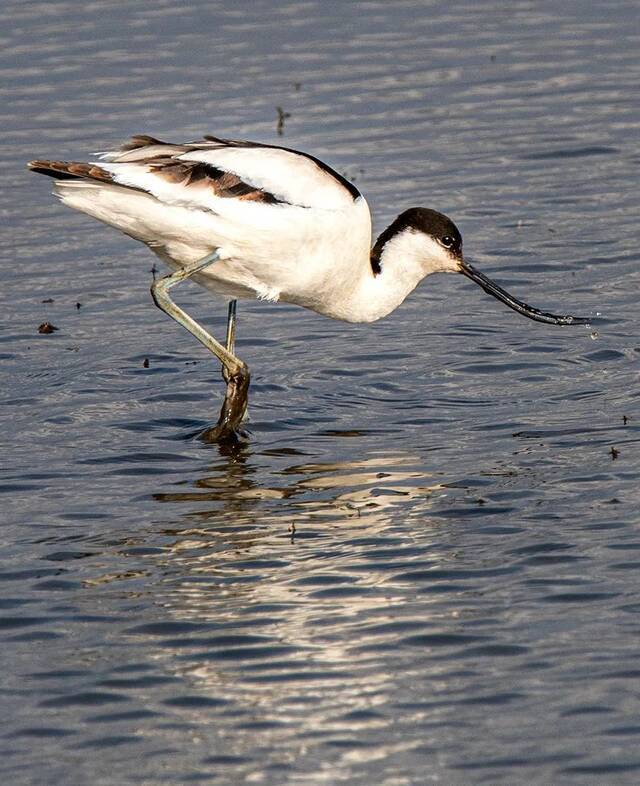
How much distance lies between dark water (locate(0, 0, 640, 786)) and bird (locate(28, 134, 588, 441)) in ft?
1.63

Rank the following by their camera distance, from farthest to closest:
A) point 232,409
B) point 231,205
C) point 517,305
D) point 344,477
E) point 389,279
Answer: point 517,305
point 389,279
point 232,409
point 231,205
point 344,477

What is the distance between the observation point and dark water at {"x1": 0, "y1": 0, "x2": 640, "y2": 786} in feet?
16.7

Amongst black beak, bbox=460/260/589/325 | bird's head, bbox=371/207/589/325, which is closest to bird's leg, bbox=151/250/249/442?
bird's head, bbox=371/207/589/325

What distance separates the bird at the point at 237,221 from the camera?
7625 mm

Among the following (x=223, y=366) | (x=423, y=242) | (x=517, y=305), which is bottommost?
(x=223, y=366)

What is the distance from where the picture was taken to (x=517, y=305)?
29.6 ft

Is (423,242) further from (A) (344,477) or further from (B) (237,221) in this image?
(A) (344,477)

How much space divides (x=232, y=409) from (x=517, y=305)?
1838 millimetres

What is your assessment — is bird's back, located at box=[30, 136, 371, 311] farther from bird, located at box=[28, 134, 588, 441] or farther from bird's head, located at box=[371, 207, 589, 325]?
bird's head, located at box=[371, 207, 589, 325]

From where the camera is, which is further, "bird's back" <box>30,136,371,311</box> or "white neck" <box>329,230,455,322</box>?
"white neck" <box>329,230,455,322</box>

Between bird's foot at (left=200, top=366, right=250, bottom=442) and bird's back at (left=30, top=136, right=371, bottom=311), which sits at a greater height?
bird's back at (left=30, top=136, right=371, bottom=311)

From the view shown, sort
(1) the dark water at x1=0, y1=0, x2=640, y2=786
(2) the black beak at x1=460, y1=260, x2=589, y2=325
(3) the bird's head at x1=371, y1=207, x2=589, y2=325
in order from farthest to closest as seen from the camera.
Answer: (2) the black beak at x1=460, y1=260, x2=589, y2=325
(3) the bird's head at x1=371, y1=207, x2=589, y2=325
(1) the dark water at x1=0, y1=0, x2=640, y2=786

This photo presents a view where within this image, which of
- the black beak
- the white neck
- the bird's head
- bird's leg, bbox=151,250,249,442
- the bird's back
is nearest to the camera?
the bird's back

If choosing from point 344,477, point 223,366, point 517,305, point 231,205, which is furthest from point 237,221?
point 517,305
